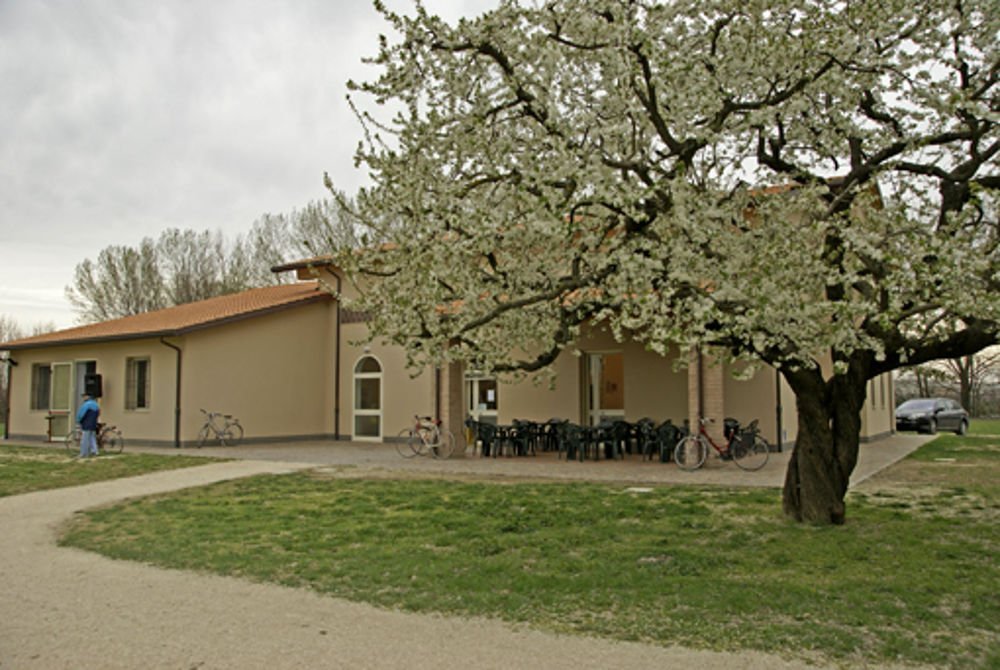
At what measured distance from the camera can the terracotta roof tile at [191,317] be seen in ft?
64.1

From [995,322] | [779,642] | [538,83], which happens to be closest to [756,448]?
[995,322]

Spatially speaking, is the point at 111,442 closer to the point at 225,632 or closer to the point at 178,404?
the point at 178,404

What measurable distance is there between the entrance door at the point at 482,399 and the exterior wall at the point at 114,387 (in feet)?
24.2

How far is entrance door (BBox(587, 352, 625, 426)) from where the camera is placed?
18688 mm

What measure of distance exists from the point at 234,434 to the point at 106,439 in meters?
2.93

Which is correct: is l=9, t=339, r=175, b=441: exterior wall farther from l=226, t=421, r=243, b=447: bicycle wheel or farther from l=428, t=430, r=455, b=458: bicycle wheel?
l=428, t=430, r=455, b=458: bicycle wheel

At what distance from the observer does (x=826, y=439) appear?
8172mm

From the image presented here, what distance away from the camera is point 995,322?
22.0ft

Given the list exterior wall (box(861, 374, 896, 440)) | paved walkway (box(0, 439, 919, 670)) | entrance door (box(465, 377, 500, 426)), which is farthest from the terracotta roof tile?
exterior wall (box(861, 374, 896, 440))

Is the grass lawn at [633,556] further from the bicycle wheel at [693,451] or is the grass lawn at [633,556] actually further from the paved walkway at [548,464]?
the bicycle wheel at [693,451]

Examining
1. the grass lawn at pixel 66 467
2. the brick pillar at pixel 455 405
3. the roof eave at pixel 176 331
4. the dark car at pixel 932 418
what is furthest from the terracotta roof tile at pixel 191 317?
the dark car at pixel 932 418

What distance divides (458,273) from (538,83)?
1977mm

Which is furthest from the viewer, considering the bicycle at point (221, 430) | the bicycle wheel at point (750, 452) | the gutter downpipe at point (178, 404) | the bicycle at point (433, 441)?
the bicycle at point (221, 430)

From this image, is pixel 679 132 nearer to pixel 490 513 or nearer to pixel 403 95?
pixel 403 95
